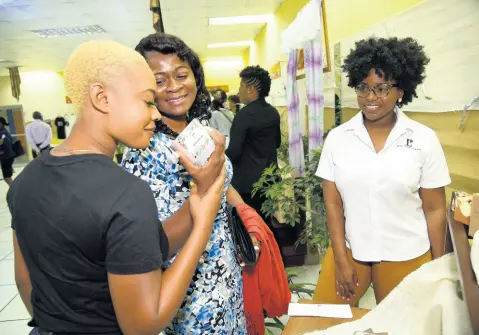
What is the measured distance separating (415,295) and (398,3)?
8.43 feet

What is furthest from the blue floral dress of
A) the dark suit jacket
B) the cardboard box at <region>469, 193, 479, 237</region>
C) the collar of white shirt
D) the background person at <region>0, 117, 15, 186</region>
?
the background person at <region>0, 117, 15, 186</region>

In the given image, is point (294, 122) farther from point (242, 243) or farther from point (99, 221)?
point (99, 221)

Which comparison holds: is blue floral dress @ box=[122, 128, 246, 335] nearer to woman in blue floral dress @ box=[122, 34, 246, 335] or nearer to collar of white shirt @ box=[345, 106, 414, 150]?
woman in blue floral dress @ box=[122, 34, 246, 335]

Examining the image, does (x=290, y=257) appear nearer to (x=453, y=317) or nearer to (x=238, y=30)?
(x=453, y=317)

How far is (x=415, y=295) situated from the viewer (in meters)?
0.62

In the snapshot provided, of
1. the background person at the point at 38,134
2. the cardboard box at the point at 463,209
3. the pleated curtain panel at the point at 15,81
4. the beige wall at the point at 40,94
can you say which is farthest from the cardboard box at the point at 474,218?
the beige wall at the point at 40,94

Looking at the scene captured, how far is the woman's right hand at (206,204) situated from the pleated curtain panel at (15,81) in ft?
44.3

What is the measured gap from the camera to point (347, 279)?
1.49 metres

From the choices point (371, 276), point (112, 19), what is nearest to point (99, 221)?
point (371, 276)

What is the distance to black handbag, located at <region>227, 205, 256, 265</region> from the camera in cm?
121

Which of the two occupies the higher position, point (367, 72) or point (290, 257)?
point (367, 72)

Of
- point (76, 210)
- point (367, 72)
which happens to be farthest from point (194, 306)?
point (367, 72)

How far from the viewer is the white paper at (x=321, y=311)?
107 centimetres

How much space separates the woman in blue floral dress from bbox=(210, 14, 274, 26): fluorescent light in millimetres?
Result: 6618
